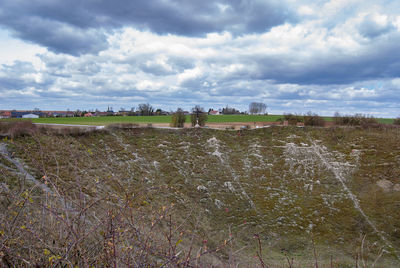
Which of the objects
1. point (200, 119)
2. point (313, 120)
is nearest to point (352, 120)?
point (313, 120)

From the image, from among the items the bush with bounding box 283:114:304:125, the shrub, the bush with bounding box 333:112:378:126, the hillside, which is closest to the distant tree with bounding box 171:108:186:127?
the shrub

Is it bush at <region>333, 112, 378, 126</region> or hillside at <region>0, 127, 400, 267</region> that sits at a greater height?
bush at <region>333, 112, 378, 126</region>

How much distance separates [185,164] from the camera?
2228cm

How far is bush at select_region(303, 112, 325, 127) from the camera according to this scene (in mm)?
37406

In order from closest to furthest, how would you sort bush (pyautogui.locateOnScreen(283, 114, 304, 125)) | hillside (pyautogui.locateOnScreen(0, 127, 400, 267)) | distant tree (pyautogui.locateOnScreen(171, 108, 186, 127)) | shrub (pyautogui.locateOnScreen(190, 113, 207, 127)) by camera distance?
hillside (pyautogui.locateOnScreen(0, 127, 400, 267)) → distant tree (pyautogui.locateOnScreen(171, 108, 186, 127)) → shrub (pyautogui.locateOnScreen(190, 113, 207, 127)) → bush (pyautogui.locateOnScreen(283, 114, 304, 125))

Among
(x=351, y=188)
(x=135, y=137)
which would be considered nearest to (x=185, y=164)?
(x=135, y=137)

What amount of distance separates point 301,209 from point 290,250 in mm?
4146

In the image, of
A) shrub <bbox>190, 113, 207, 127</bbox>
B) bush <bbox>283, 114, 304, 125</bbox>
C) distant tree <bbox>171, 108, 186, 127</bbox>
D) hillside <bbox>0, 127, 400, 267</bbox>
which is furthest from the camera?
bush <bbox>283, 114, 304, 125</bbox>

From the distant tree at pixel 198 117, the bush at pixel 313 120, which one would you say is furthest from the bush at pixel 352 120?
the distant tree at pixel 198 117

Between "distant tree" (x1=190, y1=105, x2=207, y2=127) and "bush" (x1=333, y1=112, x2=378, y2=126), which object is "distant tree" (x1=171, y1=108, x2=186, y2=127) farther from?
"bush" (x1=333, y1=112, x2=378, y2=126)

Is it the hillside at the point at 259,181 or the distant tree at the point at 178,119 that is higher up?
the distant tree at the point at 178,119

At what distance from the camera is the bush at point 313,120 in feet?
123

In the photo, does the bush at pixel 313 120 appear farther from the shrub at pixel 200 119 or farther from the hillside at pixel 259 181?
the shrub at pixel 200 119

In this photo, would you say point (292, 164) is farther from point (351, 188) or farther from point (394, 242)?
point (394, 242)
